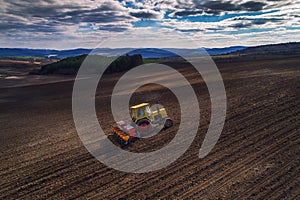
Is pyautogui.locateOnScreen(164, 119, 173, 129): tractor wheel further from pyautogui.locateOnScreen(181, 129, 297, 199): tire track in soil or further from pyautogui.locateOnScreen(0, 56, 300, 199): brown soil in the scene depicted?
pyautogui.locateOnScreen(181, 129, 297, 199): tire track in soil

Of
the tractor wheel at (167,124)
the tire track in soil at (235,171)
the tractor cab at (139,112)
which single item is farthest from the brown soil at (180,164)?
the tractor cab at (139,112)

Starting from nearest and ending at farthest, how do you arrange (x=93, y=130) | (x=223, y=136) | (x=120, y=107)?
(x=223, y=136), (x=93, y=130), (x=120, y=107)

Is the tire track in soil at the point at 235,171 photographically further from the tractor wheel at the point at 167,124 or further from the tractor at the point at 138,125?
the tractor wheel at the point at 167,124

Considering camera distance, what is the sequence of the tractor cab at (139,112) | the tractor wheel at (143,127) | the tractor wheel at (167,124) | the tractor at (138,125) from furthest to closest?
the tractor wheel at (167,124)
the tractor cab at (139,112)
the tractor wheel at (143,127)
the tractor at (138,125)

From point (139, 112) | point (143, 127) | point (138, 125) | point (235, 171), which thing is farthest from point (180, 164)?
point (139, 112)

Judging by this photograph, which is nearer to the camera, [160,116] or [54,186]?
[54,186]

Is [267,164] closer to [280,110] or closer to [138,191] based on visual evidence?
[138,191]

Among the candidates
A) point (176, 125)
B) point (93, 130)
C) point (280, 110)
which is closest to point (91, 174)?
point (93, 130)

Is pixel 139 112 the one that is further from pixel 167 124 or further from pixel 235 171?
pixel 235 171

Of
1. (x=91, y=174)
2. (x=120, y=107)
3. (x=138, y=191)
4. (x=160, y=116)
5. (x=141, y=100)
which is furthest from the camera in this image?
(x=141, y=100)
